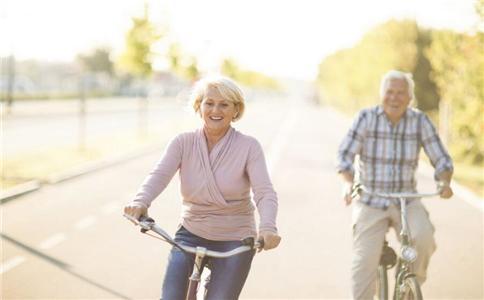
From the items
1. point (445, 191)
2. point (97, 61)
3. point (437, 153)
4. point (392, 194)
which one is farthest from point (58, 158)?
point (97, 61)

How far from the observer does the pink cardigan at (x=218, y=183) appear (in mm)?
3434

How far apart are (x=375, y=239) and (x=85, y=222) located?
17.9ft

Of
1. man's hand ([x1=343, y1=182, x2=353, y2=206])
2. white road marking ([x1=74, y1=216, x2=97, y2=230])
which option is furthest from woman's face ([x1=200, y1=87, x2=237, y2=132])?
white road marking ([x1=74, y1=216, x2=97, y2=230])

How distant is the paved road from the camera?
19.9 ft

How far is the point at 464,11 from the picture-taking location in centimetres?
1283

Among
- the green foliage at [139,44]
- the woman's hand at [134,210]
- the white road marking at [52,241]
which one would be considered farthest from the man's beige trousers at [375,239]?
the green foliage at [139,44]

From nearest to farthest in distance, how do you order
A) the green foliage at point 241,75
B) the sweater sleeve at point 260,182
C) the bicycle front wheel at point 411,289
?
1. the sweater sleeve at point 260,182
2. the bicycle front wheel at point 411,289
3. the green foliage at point 241,75

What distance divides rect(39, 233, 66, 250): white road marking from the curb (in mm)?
2705

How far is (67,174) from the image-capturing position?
45.7 ft

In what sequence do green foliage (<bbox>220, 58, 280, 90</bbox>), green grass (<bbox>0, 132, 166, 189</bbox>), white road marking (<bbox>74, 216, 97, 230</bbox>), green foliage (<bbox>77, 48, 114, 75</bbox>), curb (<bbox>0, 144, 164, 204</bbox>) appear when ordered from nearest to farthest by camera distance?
1. white road marking (<bbox>74, 216, 97, 230</bbox>)
2. curb (<bbox>0, 144, 164, 204</bbox>)
3. green grass (<bbox>0, 132, 166, 189</bbox>)
4. green foliage (<bbox>220, 58, 280, 90</bbox>)
5. green foliage (<bbox>77, 48, 114, 75</bbox>)

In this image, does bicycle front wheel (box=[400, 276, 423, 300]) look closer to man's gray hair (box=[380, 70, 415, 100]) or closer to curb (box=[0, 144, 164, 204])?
man's gray hair (box=[380, 70, 415, 100])

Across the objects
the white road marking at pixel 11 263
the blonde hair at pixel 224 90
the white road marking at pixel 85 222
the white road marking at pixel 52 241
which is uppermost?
the blonde hair at pixel 224 90

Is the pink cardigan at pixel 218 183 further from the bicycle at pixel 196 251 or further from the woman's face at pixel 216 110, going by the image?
the bicycle at pixel 196 251

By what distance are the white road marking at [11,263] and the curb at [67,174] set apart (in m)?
3.76
